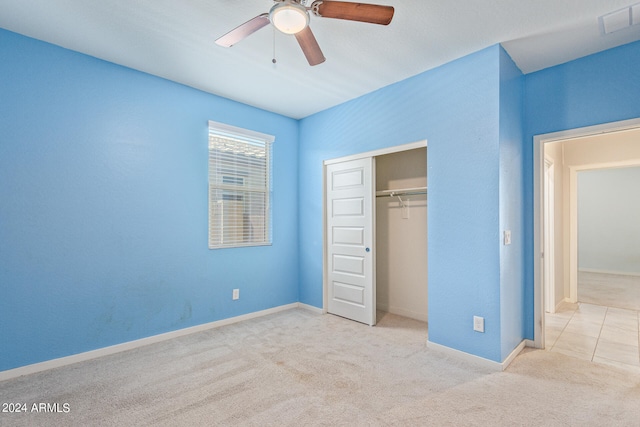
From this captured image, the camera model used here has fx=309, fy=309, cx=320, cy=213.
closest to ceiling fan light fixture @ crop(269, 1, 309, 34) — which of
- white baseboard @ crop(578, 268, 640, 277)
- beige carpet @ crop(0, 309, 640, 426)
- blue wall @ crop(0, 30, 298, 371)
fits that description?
blue wall @ crop(0, 30, 298, 371)

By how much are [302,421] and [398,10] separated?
286cm

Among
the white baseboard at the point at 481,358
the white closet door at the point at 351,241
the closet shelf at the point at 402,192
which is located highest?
the closet shelf at the point at 402,192

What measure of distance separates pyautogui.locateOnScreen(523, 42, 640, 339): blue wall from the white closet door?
1616mm

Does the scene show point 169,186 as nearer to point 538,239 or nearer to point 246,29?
point 246,29

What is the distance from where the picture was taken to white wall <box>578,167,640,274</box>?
701cm

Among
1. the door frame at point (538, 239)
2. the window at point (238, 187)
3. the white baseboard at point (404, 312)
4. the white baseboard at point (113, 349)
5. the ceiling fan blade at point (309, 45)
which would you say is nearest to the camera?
the ceiling fan blade at point (309, 45)

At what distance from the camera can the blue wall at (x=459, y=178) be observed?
2686 millimetres

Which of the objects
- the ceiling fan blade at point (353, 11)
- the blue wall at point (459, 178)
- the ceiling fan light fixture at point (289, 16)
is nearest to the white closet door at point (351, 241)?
the blue wall at point (459, 178)

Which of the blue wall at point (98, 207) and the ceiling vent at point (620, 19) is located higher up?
the ceiling vent at point (620, 19)

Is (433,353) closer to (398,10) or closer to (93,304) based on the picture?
(398,10)

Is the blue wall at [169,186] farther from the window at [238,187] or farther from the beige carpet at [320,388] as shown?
the beige carpet at [320,388]

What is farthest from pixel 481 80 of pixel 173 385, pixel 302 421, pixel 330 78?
pixel 173 385

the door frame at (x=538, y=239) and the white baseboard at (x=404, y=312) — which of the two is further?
the white baseboard at (x=404, y=312)

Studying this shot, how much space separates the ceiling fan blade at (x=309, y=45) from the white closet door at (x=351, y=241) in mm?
1737
